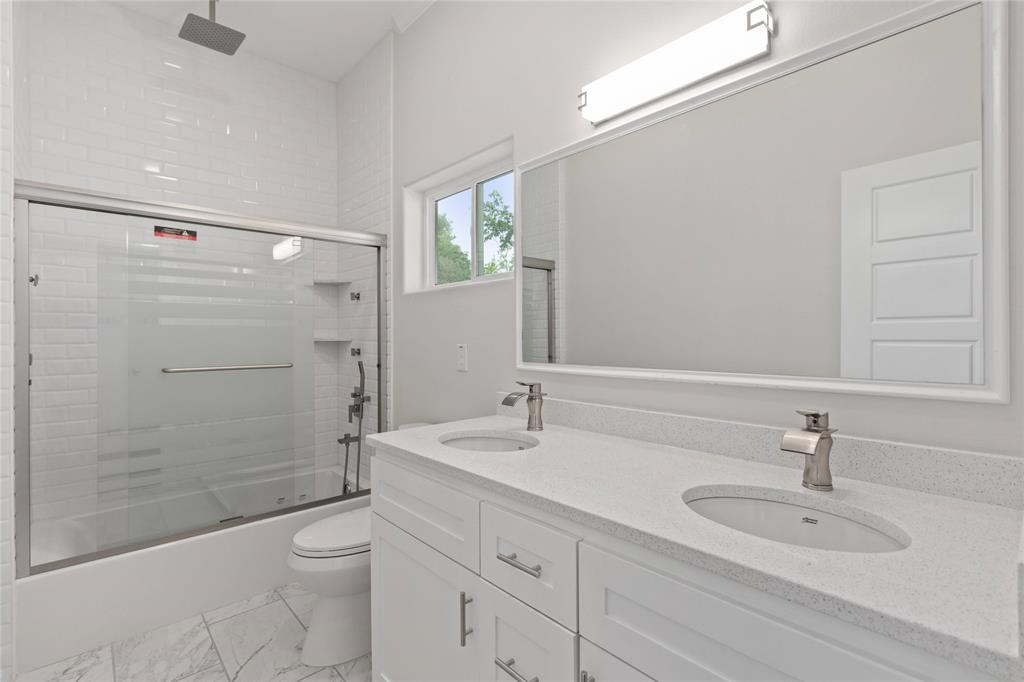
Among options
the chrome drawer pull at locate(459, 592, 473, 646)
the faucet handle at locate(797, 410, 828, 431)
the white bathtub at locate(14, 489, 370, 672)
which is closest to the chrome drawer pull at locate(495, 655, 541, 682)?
the chrome drawer pull at locate(459, 592, 473, 646)

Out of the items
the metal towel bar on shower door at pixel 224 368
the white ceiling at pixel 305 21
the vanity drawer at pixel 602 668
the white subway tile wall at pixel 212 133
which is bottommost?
the vanity drawer at pixel 602 668

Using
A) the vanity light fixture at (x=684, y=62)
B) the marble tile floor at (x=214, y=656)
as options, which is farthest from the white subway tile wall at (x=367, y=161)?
the vanity light fixture at (x=684, y=62)

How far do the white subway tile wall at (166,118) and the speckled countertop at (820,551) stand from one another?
2252 millimetres

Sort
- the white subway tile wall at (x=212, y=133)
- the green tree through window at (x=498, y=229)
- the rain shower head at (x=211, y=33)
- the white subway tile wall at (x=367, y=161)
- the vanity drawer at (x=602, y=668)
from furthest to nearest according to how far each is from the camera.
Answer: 1. the white subway tile wall at (x=367, y=161)
2. the white subway tile wall at (x=212, y=133)
3. the rain shower head at (x=211, y=33)
4. the green tree through window at (x=498, y=229)
5. the vanity drawer at (x=602, y=668)

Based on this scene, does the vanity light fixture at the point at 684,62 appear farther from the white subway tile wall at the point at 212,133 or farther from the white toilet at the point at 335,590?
the white toilet at the point at 335,590

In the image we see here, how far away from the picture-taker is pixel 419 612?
1.30m

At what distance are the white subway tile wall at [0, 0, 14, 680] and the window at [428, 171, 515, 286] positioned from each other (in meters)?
1.57

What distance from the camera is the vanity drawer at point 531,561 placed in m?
0.90

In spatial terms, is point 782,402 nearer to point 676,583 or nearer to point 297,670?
point 676,583

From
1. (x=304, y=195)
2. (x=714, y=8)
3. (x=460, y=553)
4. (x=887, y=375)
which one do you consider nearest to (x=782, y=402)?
(x=887, y=375)

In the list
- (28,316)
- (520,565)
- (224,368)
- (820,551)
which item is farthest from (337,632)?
(820,551)

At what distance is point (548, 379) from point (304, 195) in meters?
2.26

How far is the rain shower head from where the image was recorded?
217 centimetres

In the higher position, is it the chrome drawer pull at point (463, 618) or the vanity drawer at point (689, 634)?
the vanity drawer at point (689, 634)
